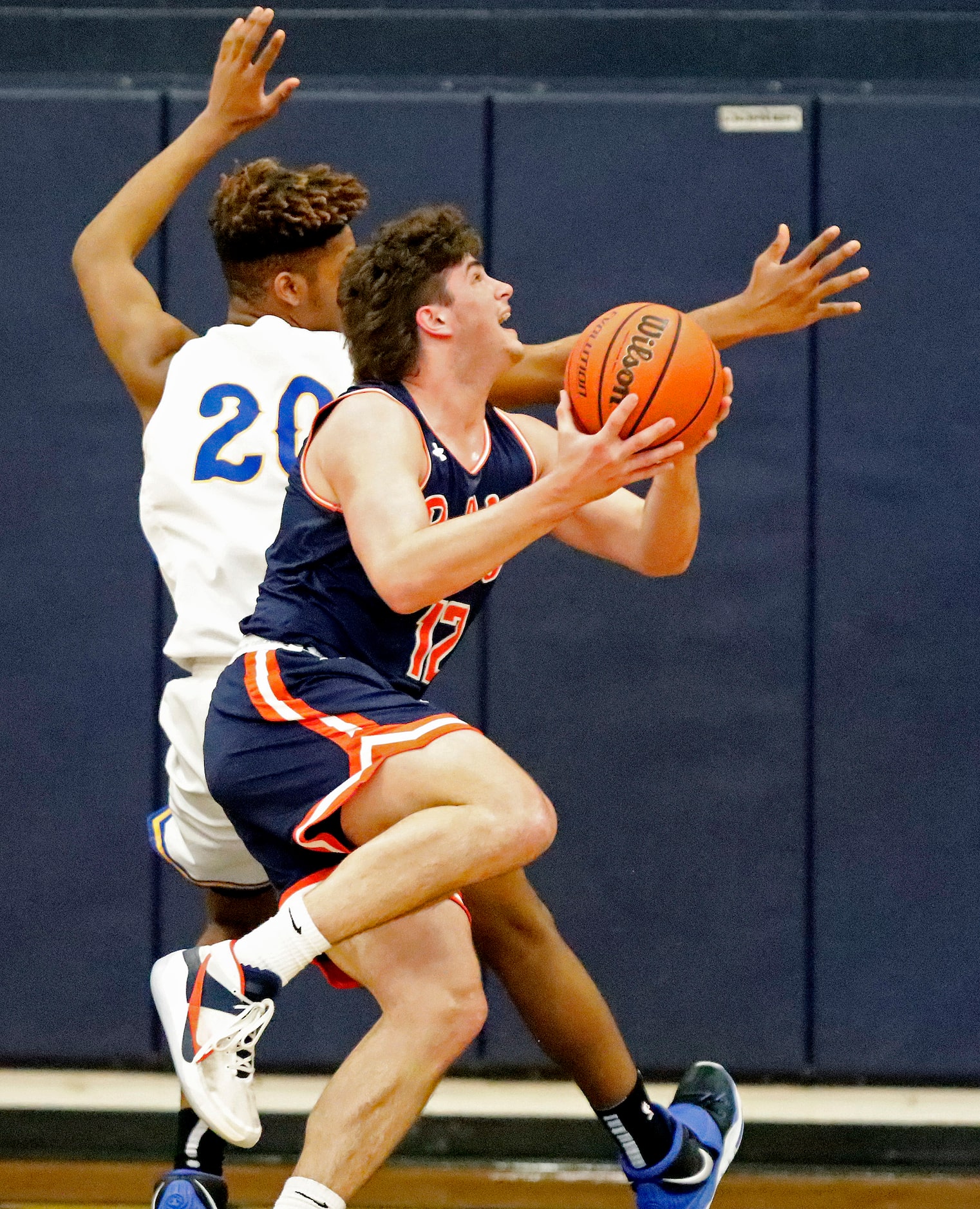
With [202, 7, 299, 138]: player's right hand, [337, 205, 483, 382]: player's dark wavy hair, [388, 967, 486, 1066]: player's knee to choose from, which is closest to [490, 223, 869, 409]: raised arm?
[337, 205, 483, 382]: player's dark wavy hair

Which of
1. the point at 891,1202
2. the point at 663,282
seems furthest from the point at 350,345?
the point at 891,1202

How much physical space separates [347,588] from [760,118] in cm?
198

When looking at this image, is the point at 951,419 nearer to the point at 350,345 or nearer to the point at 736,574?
the point at 736,574

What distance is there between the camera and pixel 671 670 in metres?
4.10

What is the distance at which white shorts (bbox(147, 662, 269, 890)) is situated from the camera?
311cm

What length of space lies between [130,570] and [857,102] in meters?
2.12

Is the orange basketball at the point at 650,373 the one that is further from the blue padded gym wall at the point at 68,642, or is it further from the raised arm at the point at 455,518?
the blue padded gym wall at the point at 68,642

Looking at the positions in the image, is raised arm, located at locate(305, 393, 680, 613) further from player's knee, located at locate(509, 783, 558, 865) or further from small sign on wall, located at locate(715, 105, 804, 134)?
small sign on wall, located at locate(715, 105, 804, 134)

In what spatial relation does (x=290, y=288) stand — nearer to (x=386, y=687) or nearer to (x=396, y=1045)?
(x=386, y=687)

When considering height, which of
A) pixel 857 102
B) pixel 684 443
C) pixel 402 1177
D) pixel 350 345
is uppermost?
pixel 857 102

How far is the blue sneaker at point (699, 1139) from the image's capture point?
2.98 meters

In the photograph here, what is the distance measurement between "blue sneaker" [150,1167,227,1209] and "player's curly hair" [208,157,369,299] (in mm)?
1678

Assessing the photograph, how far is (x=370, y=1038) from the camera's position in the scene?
2.54 m

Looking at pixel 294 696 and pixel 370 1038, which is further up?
pixel 294 696
